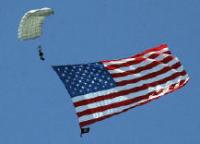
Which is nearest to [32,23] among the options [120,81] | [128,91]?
[120,81]

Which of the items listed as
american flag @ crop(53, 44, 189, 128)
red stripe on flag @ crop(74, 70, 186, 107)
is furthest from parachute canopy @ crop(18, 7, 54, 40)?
red stripe on flag @ crop(74, 70, 186, 107)

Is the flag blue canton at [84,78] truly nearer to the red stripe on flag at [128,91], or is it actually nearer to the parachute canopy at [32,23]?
the red stripe on flag at [128,91]

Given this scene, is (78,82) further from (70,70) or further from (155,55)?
(155,55)

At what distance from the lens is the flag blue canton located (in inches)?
1772

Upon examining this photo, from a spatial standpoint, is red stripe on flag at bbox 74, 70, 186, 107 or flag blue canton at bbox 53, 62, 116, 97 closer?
red stripe on flag at bbox 74, 70, 186, 107

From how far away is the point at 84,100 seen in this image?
44.8 m

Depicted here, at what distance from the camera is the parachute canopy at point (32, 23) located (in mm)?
44188

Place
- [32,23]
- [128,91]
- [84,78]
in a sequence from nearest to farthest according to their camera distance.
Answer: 1. [84,78]
2. [32,23]
3. [128,91]

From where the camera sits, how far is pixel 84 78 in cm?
4594

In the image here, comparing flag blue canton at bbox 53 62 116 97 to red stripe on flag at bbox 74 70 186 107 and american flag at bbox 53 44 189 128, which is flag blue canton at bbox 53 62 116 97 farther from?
red stripe on flag at bbox 74 70 186 107

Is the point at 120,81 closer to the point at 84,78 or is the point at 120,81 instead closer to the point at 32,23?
the point at 84,78

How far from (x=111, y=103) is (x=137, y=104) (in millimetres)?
1497

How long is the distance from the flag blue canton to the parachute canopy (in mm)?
2582

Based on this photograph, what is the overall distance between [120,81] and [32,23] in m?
6.01
